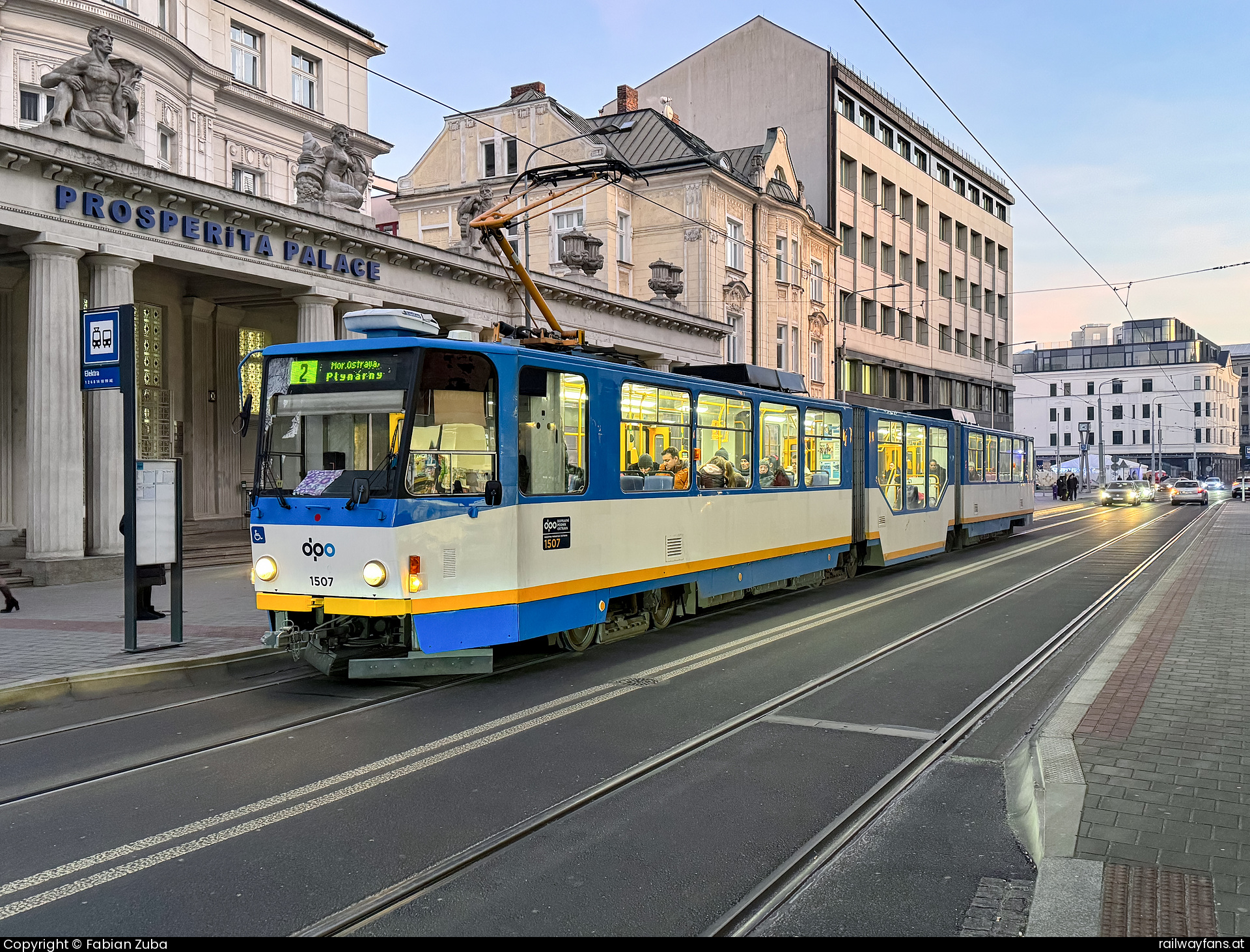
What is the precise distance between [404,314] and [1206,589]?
12.0 m

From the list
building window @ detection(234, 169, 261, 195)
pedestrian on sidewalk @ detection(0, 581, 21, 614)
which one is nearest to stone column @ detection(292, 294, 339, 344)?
building window @ detection(234, 169, 261, 195)

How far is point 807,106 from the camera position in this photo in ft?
156

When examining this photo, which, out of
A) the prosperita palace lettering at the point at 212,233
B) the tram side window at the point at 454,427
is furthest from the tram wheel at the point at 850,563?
the prosperita palace lettering at the point at 212,233

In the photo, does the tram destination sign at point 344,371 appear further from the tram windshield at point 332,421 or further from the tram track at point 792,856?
the tram track at point 792,856

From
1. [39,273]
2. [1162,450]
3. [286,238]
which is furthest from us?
[1162,450]

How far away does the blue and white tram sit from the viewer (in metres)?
8.62

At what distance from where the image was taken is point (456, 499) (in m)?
8.80

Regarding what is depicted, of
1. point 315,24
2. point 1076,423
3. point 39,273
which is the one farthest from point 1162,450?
point 39,273

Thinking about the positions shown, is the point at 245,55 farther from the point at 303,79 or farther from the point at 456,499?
the point at 456,499

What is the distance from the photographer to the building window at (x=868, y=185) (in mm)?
51031

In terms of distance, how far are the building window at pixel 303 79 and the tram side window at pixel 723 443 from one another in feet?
66.2

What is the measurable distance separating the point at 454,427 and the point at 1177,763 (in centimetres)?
591

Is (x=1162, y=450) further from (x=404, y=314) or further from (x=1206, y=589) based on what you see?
(x=404, y=314)

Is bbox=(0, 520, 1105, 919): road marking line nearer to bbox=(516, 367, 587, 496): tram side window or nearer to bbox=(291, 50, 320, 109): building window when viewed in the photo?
bbox=(516, 367, 587, 496): tram side window
